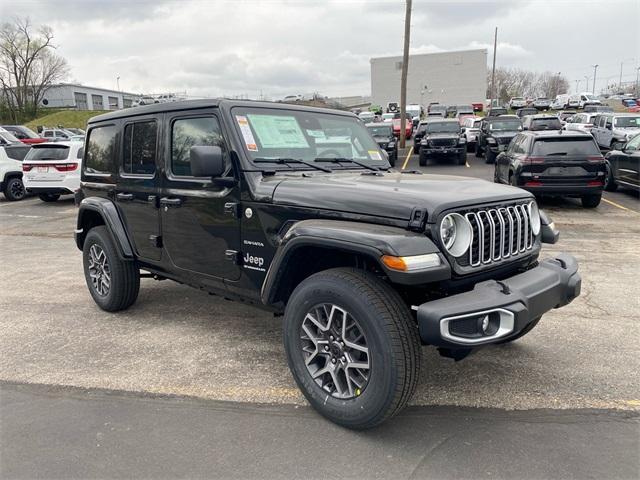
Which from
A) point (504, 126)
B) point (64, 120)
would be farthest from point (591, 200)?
point (64, 120)

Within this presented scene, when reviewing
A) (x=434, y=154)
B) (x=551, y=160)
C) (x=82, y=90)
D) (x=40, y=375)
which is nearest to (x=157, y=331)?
(x=40, y=375)

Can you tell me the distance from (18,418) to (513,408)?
10.00 feet

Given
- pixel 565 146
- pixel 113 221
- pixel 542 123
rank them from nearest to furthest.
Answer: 1. pixel 113 221
2. pixel 565 146
3. pixel 542 123

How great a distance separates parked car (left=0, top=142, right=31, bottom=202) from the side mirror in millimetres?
14407

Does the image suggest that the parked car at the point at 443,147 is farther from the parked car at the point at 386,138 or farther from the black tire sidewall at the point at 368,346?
the black tire sidewall at the point at 368,346

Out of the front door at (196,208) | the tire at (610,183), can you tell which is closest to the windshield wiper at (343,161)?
the front door at (196,208)

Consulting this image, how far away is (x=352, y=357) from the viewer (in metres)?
2.95

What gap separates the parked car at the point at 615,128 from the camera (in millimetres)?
18844

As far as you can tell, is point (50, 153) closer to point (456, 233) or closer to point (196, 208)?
point (196, 208)

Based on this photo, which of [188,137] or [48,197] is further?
[48,197]

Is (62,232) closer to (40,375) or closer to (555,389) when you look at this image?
(40,375)

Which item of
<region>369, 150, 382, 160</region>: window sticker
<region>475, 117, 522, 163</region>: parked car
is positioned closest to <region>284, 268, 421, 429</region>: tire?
<region>369, 150, 382, 160</region>: window sticker

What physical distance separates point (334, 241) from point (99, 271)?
10.7 ft

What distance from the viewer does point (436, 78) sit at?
73750 mm
